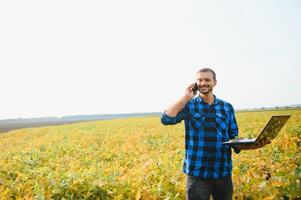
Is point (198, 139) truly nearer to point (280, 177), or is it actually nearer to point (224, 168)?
point (224, 168)

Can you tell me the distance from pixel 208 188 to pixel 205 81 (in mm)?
1186

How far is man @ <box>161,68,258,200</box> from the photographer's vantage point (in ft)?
12.3

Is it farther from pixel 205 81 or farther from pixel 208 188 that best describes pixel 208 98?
pixel 208 188

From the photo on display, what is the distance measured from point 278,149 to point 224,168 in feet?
19.6

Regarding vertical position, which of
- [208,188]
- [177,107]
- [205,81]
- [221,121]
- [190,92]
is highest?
[205,81]

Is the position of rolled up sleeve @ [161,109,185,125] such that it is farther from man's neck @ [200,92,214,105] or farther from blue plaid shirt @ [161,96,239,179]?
man's neck @ [200,92,214,105]

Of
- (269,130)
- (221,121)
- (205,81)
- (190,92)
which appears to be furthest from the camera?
(221,121)

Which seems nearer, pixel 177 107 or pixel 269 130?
pixel 269 130

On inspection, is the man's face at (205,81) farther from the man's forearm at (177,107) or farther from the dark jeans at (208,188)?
Answer: the dark jeans at (208,188)

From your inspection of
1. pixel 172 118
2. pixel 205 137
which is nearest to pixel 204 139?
pixel 205 137

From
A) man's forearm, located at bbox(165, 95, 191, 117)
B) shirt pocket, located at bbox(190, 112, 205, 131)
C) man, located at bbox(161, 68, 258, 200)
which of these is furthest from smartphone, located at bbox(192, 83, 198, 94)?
shirt pocket, located at bbox(190, 112, 205, 131)

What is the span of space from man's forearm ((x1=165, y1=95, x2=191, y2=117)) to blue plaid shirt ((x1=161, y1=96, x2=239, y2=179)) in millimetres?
62

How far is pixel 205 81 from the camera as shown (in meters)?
3.79

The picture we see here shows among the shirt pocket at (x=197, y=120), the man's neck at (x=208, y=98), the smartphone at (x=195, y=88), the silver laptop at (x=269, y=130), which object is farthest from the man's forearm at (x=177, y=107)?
the silver laptop at (x=269, y=130)
